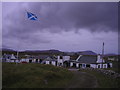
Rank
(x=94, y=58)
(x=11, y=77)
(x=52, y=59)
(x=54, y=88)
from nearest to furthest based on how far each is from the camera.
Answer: (x=54, y=88) < (x=11, y=77) < (x=94, y=58) < (x=52, y=59)

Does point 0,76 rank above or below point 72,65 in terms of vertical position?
above

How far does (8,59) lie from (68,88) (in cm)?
6271

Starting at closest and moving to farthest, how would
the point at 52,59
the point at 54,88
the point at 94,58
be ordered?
the point at 54,88 < the point at 94,58 < the point at 52,59

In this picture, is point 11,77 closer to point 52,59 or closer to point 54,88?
point 54,88

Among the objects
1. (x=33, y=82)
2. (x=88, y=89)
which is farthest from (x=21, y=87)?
(x=88, y=89)

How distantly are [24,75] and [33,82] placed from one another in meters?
3.13

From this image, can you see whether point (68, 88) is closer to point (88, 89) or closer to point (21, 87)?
point (88, 89)

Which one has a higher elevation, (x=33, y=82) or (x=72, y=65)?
(x=33, y=82)

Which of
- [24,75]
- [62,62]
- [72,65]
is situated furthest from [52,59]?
[24,75]

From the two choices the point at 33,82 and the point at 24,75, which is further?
the point at 24,75

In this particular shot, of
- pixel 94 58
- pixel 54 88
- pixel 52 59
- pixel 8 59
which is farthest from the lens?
pixel 8 59

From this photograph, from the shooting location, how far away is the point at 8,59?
7369cm

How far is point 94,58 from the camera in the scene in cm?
5912

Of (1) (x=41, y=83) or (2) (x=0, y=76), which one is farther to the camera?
(2) (x=0, y=76)
